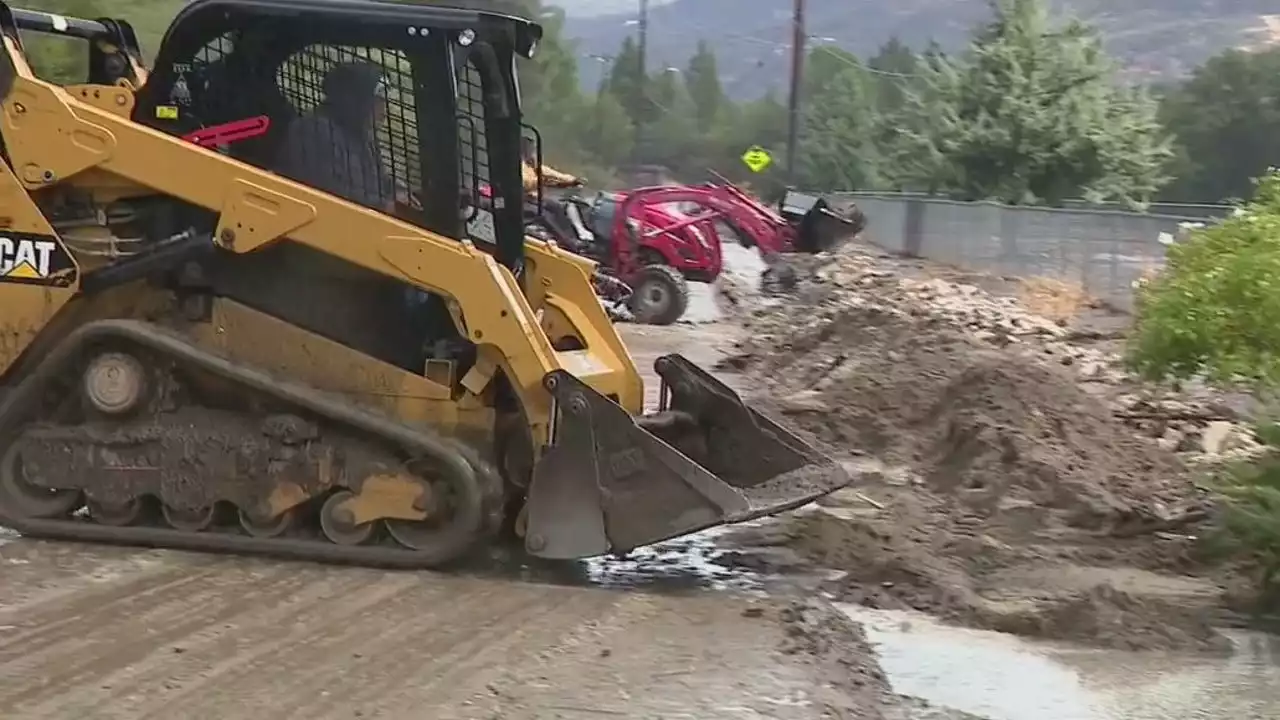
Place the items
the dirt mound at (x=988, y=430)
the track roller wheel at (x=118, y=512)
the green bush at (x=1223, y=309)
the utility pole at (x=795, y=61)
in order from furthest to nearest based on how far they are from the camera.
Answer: the utility pole at (x=795, y=61), the dirt mound at (x=988, y=430), the green bush at (x=1223, y=309), the track roller wheel at (x=118, y=512)

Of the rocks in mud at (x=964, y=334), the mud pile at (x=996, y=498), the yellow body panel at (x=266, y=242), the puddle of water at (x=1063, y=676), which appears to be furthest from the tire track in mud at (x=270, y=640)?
the rocks in mud at (x=964, y=334)

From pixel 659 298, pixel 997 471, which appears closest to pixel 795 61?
pixel 659 298

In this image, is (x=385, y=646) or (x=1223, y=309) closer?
(x=385, y=646)

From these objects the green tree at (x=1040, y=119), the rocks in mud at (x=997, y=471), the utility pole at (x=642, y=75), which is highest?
the utility pole at (x=642, y=75)

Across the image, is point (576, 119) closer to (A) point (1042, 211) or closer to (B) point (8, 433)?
(A) point (1042, 211)

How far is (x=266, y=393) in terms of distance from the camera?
7922 millimetres

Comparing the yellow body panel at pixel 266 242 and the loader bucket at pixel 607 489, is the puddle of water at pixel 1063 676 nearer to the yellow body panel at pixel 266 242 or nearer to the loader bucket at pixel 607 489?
the loader bucket at pixel 607 489

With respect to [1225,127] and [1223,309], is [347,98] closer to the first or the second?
[1223,309]

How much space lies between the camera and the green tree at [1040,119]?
36.4m

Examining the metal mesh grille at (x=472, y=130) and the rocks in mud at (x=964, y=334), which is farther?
the rocks in mud at (x=964, y=334)

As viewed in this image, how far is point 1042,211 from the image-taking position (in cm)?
2744

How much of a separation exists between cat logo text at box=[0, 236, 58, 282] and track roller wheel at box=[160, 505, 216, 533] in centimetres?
124

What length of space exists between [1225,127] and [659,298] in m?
33.6

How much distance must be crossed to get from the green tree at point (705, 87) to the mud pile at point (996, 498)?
3412 inches
